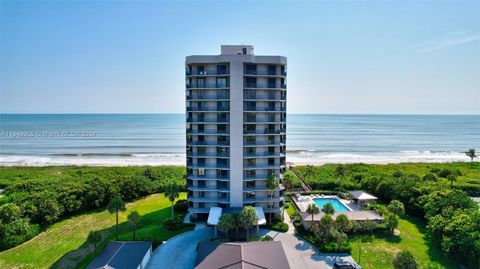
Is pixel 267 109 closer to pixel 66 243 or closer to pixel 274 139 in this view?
pixel 274 139

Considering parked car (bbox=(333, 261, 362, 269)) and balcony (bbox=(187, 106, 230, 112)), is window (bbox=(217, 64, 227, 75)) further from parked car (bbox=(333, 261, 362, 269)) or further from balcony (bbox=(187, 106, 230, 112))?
parked car (bbox=(333, 261, 362, 269))

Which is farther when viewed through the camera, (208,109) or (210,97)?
(208,109)

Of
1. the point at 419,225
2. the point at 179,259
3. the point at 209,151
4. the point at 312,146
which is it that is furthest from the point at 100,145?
the point at 419,225

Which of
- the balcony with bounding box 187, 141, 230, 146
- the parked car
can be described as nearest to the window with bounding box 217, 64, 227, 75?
the balcony with bounding box 187, 141, 230, 146

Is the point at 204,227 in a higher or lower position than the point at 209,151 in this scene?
lower

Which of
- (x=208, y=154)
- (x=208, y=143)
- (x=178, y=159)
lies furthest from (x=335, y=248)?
(x=178, y=159)

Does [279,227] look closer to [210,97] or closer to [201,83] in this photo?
[210,97]

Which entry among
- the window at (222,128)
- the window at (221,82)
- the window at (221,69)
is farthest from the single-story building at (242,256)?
the window at (221,69)
